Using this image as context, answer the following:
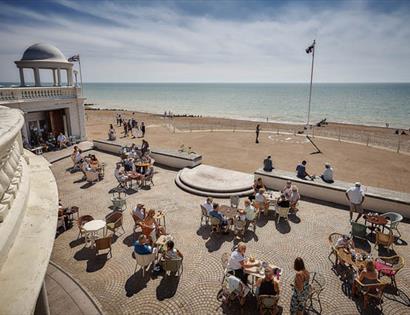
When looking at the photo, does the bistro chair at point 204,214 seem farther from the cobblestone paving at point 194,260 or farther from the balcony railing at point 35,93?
the balcony railing at point 35,93

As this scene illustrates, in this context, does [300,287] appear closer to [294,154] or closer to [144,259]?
[144,259]

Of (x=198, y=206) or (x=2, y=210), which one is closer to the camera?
(x=2, y=210)

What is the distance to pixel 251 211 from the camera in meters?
9.77

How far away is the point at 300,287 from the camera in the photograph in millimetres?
6109

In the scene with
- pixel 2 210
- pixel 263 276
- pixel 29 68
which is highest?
pixel 29 68

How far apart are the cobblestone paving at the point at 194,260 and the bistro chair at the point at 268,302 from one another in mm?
429

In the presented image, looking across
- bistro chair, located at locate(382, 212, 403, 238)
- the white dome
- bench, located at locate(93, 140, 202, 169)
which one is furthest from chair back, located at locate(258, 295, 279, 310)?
the white dome

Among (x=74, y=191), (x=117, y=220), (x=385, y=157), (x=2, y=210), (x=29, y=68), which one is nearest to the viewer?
(x=2, y=210)

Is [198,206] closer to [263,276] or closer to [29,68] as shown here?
[263,276]

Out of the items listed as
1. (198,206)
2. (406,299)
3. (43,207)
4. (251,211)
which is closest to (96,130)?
(198,206)

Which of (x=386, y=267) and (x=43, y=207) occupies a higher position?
(x=43, y=207)

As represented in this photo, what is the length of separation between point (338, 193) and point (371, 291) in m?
5.84

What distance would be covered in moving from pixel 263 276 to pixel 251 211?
122 inches

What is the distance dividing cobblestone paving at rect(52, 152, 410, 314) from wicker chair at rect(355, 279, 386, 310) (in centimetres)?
17
